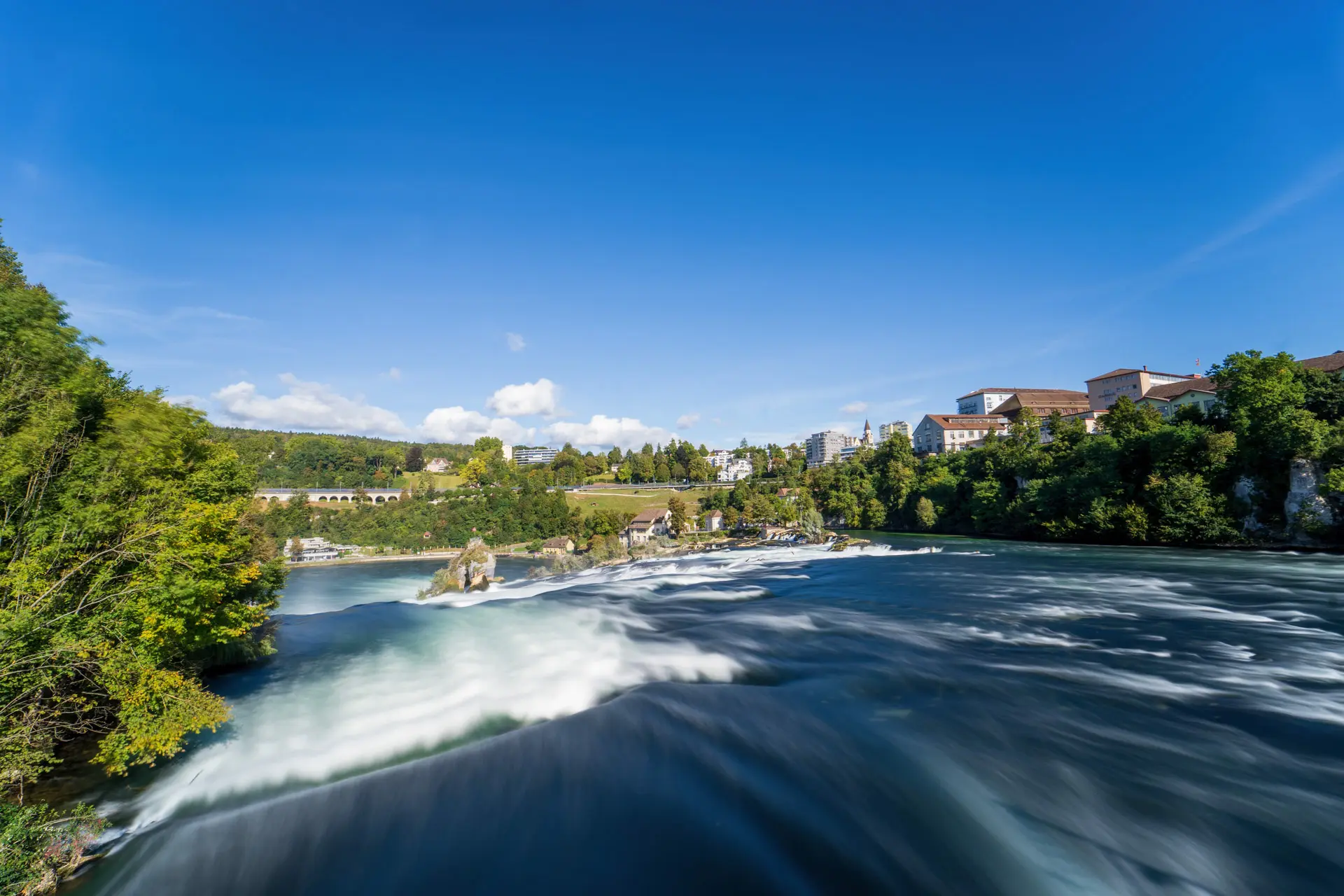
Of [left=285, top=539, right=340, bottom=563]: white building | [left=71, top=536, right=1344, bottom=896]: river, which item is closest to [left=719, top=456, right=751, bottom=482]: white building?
[left=285, top=539, right=340, bottom=563]: white building

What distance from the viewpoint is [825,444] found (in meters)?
182

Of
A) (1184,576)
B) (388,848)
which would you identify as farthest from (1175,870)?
(1184,576)

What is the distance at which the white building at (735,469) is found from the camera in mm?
142750

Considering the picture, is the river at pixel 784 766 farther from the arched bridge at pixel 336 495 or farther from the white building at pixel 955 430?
the arched bridge at pixel 336 495

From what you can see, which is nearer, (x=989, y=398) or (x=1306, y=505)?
(x=1306, y=505)

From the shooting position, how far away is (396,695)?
13.0 metres

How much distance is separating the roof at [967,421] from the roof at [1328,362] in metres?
39.0

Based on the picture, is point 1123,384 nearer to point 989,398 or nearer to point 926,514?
point 989,398

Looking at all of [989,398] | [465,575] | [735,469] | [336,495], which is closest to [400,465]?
[336,495]

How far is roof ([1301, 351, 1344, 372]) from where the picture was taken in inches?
1913

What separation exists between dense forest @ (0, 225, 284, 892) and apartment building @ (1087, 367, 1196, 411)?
326ft

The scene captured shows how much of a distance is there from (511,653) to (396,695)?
3594 millimetres

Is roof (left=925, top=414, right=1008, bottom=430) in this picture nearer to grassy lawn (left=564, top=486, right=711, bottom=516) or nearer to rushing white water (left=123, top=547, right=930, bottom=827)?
grassy lawn (left=564, top=486, right=711, bottom=516)

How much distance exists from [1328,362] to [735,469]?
107749 mm
